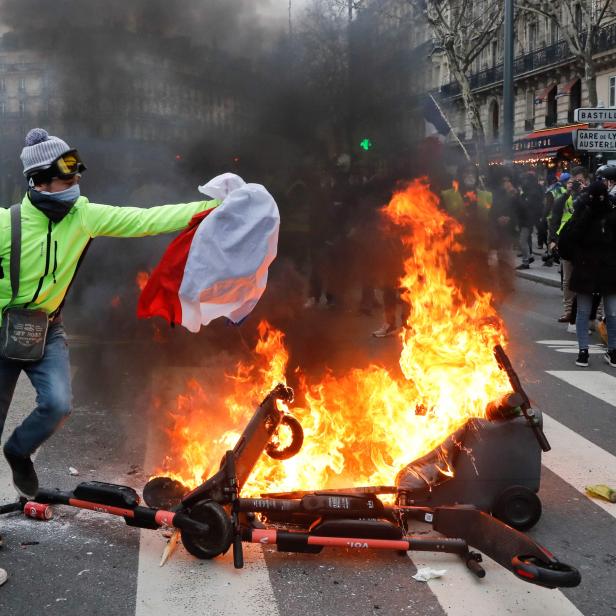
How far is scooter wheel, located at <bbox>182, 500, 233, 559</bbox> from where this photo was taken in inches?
135

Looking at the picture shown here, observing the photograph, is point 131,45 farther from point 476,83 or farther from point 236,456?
point 476,83

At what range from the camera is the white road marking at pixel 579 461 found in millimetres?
4730

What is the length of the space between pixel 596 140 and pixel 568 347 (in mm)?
5064

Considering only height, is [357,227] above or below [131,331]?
above

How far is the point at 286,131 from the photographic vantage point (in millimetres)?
7957

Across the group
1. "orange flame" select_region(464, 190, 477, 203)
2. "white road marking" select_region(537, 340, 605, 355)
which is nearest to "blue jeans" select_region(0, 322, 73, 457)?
"orange flame" select_region(464, 190, 477, 203)

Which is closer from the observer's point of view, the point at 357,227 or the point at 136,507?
the point at 136,507

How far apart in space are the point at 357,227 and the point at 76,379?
271cm

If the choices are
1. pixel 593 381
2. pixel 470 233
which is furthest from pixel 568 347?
pixel 470 233

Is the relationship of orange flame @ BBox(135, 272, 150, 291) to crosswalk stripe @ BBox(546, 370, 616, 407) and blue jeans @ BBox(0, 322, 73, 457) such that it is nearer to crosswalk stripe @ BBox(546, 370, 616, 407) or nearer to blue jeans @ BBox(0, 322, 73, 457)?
crosswalk stripe @ BBox(546, 370, 616, 407)

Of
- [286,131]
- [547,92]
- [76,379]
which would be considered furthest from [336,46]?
[547,92]

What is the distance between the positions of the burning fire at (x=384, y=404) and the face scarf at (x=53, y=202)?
1445 mm

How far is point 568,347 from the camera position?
349 inches

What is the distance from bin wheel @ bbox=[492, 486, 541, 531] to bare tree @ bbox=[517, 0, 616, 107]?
2233 centimetres
